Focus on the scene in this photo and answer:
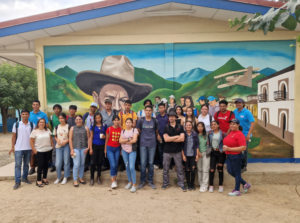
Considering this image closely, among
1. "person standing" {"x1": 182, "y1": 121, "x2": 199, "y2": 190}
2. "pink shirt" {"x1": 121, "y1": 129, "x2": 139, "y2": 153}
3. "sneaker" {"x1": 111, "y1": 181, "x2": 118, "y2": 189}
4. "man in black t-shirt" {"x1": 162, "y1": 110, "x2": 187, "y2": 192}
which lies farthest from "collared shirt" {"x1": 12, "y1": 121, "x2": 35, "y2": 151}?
"person standing" {"x1": 182, "y1": 121, "x2": 199, "y2": 190}

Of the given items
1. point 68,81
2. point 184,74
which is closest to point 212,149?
point 184,74

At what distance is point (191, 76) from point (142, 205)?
380 cm

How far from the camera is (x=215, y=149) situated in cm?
441

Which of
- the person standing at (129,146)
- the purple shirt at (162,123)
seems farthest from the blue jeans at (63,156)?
the purple shirt at (162,123)

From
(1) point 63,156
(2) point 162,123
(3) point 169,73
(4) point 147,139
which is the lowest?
(1) point 63,156

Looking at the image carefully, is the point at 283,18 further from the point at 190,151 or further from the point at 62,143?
the point at 62,143

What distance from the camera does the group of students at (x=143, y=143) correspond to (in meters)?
4.45

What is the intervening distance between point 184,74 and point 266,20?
3.75m

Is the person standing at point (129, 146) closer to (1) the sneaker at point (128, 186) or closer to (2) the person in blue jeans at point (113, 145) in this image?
(1) the sneaker at point (128, 186)

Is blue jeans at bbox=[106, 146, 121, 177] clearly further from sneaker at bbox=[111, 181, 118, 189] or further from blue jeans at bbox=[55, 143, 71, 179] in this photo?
blue jeans at bbox=[55, 143, 71, 179]

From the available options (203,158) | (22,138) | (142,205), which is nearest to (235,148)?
(203,158)

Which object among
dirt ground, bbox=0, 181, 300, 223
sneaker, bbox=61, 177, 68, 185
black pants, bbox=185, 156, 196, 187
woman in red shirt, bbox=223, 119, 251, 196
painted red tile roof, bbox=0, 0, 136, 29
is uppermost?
painted red tile roof, bbox=0, 0, 136, 29

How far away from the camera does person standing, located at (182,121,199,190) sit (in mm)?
4430

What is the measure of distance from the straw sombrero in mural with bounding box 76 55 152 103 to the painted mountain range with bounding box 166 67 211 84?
0.91 metres
